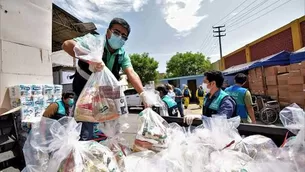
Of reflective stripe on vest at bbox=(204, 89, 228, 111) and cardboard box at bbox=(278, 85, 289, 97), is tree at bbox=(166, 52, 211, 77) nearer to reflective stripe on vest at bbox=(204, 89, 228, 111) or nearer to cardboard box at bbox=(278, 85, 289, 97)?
cardboard box at bbox=(278, 85, 289, 97)

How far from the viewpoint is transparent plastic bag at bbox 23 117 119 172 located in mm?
846

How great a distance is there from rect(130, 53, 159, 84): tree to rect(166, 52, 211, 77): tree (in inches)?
258

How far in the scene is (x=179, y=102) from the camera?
278 inches

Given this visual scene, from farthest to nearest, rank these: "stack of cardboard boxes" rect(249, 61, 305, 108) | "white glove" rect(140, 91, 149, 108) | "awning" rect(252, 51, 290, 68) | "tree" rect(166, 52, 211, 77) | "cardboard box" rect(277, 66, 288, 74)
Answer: "tree" rect(166, 52, 211, 77) < "awning" rect(252, 51, 290, 68) < "cardboard box" rect(277, 66, 288, 74) < "stack of cardboard boxes" rect(249, 61, 305, 108) < "white glove" rect(140, 91, 149, 108)

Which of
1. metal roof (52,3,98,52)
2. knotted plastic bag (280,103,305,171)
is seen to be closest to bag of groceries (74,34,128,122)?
knotted plastic bag (280,103,305,171)

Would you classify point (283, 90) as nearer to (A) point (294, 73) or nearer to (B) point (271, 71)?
(A) point (294, 73)

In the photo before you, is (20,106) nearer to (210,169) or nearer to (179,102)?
(210,169)

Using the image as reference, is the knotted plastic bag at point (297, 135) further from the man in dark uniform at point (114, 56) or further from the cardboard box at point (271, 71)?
the cardboard box at point (271, 71)

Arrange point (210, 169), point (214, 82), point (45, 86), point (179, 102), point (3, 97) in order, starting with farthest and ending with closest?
1. point (179, 102)
2. point (45, 86)
3. point (3, 97)
4. point (214, 82)
5. point (210, 169)

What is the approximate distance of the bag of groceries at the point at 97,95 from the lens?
1104 mm

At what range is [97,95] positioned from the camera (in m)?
1.14

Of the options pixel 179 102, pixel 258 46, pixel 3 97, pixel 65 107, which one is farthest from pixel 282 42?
pixel 3 97

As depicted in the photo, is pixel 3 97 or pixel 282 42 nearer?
pixel 3 97

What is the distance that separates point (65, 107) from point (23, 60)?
836mm
